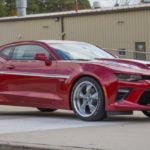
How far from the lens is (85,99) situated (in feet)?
23.4

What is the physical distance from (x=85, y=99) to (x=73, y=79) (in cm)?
39

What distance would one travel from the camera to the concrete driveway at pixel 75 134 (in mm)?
4785

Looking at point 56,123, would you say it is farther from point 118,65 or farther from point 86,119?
point 118,65

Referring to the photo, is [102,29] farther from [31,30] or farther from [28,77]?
[28,77]

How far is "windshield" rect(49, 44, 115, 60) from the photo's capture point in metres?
7.63

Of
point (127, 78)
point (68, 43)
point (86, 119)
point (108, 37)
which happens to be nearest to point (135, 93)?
point (127, 78)

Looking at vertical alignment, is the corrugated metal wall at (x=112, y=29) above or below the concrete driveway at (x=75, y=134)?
above

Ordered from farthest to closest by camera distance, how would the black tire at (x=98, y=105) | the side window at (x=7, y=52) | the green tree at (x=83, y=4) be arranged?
the green tree at (x=83, y=4), the side window at (x=7, y=52), the black tire at (x=98, y=105)

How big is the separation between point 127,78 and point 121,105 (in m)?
0.43

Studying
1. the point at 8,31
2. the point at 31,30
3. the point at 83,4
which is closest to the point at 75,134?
the point at 31,30

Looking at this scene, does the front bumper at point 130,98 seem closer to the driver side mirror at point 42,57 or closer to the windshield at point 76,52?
the windshield at point 76,52

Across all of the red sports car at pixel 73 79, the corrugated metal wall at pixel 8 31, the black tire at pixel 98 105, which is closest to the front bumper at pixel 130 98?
the red sports car at pixel 73 79

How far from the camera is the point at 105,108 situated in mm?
6770

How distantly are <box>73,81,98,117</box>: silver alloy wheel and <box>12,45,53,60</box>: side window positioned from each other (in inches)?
42.1
